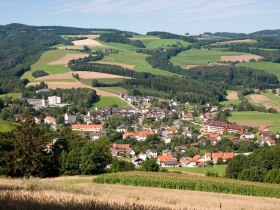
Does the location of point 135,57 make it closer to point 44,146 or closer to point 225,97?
point 225,97

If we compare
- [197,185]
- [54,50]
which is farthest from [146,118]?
[54,50]

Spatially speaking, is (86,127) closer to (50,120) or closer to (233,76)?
(50,120)

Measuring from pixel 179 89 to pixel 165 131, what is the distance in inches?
1456

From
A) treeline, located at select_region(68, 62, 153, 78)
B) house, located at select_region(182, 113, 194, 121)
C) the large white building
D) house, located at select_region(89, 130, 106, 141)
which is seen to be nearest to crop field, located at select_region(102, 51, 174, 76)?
treeline, located at select_region(68, 62, 153, 78)

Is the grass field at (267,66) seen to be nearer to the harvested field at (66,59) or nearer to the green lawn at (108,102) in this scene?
the harvested field at (66,59)

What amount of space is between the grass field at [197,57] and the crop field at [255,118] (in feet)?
223

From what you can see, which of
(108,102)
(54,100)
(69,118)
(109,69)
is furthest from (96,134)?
(109,69)

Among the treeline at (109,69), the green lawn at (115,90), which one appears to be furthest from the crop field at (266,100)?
the treeline at (109,69)

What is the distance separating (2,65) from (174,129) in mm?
88651

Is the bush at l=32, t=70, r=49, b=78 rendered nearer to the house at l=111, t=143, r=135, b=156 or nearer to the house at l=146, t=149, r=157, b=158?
the house at l=111, t=143, r=135, b=156

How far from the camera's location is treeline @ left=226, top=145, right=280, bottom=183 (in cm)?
3941

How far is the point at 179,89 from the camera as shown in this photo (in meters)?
118

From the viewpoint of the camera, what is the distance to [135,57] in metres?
167

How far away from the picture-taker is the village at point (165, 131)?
65562mm
